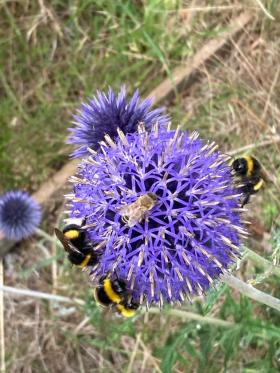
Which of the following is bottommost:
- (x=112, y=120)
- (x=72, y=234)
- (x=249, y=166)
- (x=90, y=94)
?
(x=72, y=234)

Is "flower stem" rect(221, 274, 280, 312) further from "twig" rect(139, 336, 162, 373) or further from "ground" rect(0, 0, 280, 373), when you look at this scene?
"twig" rect(139, 336, 162, 373)

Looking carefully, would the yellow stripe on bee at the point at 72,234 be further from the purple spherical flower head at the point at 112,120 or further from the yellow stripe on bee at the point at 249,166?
the yellow stripe on bee at the point at 249,166

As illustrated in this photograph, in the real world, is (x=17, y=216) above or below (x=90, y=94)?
below

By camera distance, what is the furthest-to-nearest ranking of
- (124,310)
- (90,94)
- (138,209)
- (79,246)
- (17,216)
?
(90,94)
(17,216)
(124,310)
(79,246)
(138,209)

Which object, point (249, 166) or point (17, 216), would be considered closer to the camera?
point (249, 166)

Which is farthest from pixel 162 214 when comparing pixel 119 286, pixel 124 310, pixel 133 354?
pixel 133 354

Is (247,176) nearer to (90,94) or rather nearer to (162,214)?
(162,214)

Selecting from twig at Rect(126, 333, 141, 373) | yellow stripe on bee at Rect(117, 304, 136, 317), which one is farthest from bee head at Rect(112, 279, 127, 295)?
twig at Rect(126, 333, 141, 373)
